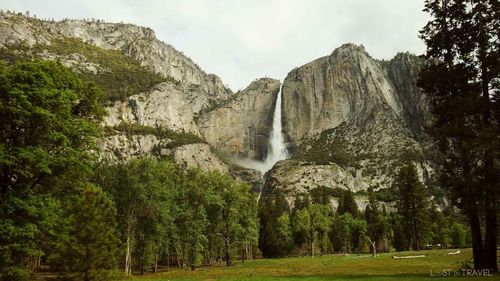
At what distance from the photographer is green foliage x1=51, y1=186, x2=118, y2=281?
24281mm

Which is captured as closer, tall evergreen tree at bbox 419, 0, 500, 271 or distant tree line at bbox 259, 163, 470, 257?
tall evergreen tree at bbox 419, 0, 500, 271

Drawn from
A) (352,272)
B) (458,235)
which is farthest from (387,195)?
(352,272)

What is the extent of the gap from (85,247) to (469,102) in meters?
24.0

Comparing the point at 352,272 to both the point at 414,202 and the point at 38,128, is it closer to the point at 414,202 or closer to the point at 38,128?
the point at 38,128

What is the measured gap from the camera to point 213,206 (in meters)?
71.4

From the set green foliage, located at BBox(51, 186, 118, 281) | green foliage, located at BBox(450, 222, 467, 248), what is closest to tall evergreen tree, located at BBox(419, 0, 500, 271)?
green foliage, located at BBox(51, 186, 118, 281)

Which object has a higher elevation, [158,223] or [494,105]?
[494,105]

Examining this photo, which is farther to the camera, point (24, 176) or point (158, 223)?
point (158, 223)

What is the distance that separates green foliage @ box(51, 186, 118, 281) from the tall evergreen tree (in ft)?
69.6

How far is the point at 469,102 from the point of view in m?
25.9

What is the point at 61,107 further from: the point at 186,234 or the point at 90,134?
the point at 186,234

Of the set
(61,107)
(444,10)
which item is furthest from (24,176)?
(444,10)

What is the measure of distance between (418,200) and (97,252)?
73005 mm

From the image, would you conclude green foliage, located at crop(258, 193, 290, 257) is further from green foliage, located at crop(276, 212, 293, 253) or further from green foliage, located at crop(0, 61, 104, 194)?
green foliage, located at crop(0, 61, 104, 194)
